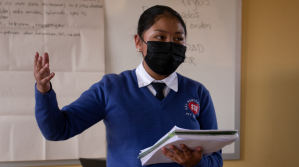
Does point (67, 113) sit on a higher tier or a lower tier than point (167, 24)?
lower

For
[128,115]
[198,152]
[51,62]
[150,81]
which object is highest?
[51,62]

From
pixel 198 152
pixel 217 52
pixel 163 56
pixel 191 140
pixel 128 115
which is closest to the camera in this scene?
pixel 191 140

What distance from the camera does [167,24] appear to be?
1003mm

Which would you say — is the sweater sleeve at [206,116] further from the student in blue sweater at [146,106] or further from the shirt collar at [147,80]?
the shirt collar at [147,80]

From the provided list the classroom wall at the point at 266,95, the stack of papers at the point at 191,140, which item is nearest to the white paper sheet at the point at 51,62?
the stack of papers at the point at 191,140

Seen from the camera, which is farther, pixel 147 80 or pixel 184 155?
pixel 147 80

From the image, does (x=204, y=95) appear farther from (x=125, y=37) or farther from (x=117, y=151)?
(x=125, y=37)

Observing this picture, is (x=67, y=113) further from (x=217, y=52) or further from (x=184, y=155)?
(x=217, y=52)

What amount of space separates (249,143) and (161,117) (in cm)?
139

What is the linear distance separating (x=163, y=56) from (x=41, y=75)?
52cm

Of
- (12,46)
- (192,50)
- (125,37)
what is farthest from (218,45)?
(12,46)

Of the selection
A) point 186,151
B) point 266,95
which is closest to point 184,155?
point 186,151

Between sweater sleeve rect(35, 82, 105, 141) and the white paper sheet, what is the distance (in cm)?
93

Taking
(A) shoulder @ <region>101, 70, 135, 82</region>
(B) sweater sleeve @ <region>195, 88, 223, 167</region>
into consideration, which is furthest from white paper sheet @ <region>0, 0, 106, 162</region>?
(B) sweater sleeve @ <region>195, 88, 223, 167</region>
